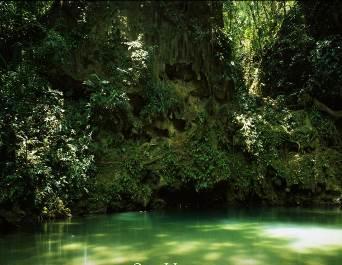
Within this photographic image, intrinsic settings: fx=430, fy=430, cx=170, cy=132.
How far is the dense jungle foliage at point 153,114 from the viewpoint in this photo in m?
10.6

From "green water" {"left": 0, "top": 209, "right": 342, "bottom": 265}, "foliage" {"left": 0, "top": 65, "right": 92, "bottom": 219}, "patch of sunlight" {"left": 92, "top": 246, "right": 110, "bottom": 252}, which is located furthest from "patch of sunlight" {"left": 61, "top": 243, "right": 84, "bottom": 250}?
"foliage" {"left": 0, "top": 65, "right": 92, "bottom": 219}

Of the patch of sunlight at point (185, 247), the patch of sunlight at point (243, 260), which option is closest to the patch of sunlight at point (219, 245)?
the patch of sunlight at point (185, 247)

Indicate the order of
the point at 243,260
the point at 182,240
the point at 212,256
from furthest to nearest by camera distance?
1. the point at 182,240
2. the point at 212,256
3. the point at 243,260

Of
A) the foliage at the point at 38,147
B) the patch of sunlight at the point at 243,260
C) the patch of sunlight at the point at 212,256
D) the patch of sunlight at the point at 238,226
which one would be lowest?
the patch of sunlight at the point at 243,260

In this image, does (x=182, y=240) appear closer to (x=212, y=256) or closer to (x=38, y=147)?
(x=212, y=256)

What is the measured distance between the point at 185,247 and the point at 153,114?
652cm

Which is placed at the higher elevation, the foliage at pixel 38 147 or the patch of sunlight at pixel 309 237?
the foliage at pixel 38 147

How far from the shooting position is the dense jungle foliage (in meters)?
10.6

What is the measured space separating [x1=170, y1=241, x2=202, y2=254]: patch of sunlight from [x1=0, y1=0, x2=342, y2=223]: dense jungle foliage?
406 cm

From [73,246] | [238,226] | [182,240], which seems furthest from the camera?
[238,226]

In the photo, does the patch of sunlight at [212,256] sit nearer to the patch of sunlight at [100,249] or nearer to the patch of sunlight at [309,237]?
the patch of sunlight at [309,237]

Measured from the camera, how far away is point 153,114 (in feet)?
41.6

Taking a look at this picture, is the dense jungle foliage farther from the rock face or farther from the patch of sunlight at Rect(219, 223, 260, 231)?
the patch of sunlight at Rect(219, 223, 260, 231)

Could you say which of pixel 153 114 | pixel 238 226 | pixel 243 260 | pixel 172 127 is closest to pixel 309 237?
pixel 238 226
